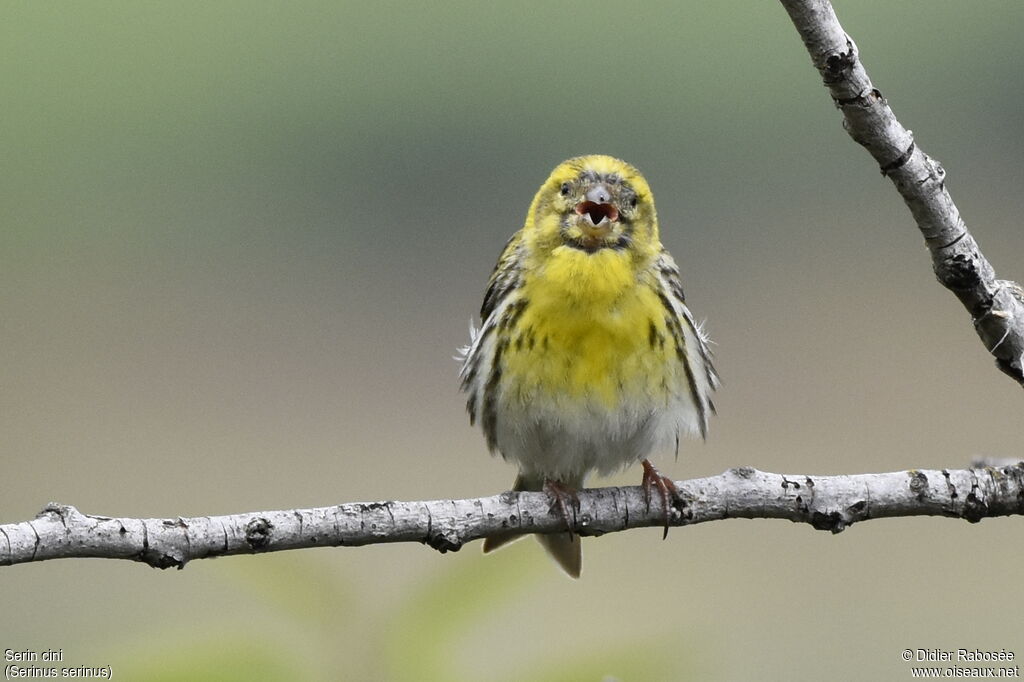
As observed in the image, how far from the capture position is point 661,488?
3150 mm

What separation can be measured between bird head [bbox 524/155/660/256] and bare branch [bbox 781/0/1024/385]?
3.90ft

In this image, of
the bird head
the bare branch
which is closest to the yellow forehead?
the bird head

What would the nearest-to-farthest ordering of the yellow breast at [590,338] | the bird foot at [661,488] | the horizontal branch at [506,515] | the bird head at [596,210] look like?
1. the horizontal branch at [506,515]
2. the bird foot at [661,488]
3. the yellow breast at [590,338]
4. the bird head at [596,210]

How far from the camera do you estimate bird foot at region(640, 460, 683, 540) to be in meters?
3.06

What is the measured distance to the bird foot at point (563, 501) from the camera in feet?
10.1

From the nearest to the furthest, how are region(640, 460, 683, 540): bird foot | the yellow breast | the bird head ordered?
region(640, 460, 683, 540): bird foot → the yellow breast → the bird head

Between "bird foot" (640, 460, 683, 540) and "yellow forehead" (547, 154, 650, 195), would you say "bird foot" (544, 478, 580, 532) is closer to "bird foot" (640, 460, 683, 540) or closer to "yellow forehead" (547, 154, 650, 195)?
"bird foot" (640, 460, 683, 540)

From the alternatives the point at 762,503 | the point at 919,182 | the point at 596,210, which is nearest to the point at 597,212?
the point at 596,210

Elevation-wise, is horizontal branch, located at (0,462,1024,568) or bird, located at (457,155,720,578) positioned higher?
bird, located at (457,155,720,578)

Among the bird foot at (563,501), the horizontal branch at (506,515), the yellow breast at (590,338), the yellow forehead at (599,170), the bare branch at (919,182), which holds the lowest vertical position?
the horizontal branch at (506,515)

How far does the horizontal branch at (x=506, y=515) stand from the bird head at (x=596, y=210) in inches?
31.3

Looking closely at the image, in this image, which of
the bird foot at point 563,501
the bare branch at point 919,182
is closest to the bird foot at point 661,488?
the bird foot at point 563,501

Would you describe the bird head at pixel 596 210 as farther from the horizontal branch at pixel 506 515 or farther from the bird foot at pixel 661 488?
the horizontal branch at pixel 506 515

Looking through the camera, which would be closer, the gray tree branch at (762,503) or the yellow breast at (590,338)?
the gray tree branch at (762,503)
